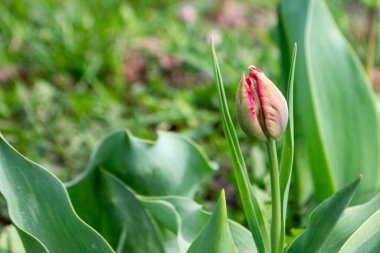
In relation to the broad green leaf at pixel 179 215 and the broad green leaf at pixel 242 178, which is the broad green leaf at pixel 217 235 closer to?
the broad green leaf at pixel 242 178

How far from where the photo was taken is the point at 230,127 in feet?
3.73

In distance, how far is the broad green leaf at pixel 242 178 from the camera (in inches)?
Result: 44.6

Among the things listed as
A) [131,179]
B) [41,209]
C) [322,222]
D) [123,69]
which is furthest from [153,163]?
[123,69]

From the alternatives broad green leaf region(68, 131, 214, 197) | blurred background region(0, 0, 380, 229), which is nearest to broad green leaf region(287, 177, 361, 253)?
broad green leaf region(68, 131, 214, 197)

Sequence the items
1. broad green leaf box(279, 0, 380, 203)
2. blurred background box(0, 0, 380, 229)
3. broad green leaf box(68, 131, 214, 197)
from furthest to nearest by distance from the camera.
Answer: blurred background box(0, 0, 380, 229)
broad green leaf box(279, 0, 380, 203)
broad green leaf box(68, 131, 214, 197)

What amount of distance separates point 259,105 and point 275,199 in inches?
6.8

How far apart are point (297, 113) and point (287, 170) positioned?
78cm

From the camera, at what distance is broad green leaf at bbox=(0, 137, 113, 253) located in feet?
3.89

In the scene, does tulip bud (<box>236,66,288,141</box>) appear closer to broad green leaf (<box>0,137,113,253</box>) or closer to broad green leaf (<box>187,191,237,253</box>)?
broad green leaf (<box>187,191,237,253</box>)

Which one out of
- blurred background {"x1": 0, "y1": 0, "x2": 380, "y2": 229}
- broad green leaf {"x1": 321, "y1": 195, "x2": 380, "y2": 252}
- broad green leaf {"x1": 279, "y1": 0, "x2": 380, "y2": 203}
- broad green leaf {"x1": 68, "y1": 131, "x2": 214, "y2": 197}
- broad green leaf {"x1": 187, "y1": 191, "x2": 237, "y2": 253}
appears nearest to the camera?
broad green leaf {"x1": 187, "y1": 191, "x2": 237, "y2": 253}

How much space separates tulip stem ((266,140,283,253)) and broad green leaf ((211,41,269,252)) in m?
0.02

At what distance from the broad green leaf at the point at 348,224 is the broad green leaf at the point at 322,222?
7cm

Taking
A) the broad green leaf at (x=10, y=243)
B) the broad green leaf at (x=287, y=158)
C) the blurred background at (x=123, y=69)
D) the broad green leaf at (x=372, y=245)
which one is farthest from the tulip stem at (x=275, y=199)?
the blurred background at (x=123, y=69)

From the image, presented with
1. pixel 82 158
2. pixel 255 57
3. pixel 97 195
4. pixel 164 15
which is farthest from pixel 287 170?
pixel 164 15
